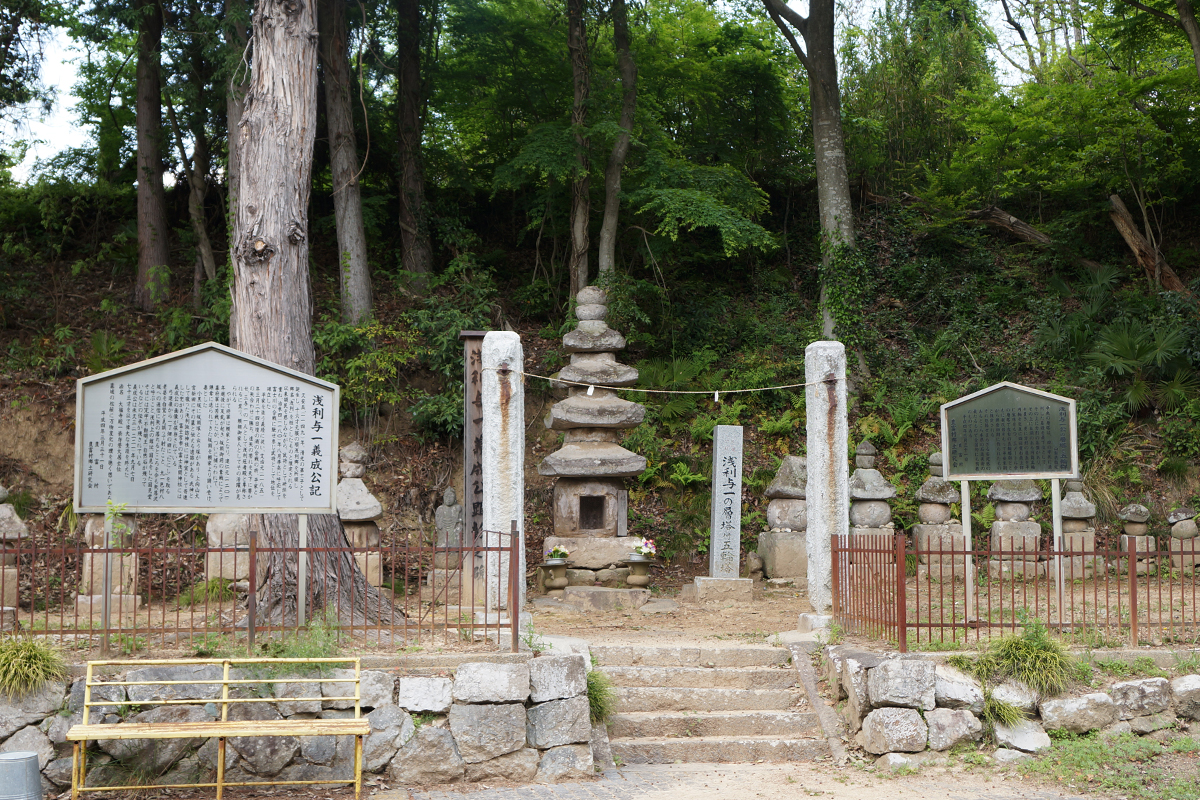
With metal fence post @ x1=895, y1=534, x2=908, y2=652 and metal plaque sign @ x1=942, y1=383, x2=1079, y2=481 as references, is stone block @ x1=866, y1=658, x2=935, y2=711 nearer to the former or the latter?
metal fence post @ x1=895, y1=534, x2=908, y2=652

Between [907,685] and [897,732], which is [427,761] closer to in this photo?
[897,732]

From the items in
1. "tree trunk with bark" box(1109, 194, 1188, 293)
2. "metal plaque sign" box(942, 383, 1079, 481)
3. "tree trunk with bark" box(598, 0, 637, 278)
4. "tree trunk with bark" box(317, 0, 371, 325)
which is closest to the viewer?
"metal plaque sign" box(942, 383, 1079, 481)

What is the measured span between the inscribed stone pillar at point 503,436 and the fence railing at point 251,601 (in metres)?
0.50

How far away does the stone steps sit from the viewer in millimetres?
6832

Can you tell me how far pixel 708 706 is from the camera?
288 inches

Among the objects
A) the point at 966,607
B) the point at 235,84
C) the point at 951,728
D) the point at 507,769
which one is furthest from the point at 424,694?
the point at 235,84

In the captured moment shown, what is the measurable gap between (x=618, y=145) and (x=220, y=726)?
1172cm

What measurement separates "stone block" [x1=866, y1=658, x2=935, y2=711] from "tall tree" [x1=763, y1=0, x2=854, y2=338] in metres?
9.28

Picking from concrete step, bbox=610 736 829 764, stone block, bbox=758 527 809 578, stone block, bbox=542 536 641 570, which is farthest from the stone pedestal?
concrete step, bbox=610 736 829 764

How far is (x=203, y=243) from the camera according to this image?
14578mm

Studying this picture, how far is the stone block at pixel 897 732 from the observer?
652 centimetres

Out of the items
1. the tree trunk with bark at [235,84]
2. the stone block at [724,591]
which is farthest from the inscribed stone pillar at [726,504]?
the tree trunk with bark at [235,84]

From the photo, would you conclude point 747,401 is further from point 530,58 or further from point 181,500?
point 181,500

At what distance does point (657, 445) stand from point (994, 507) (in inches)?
194
